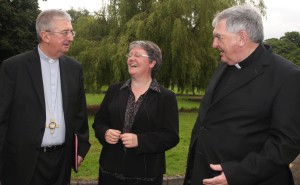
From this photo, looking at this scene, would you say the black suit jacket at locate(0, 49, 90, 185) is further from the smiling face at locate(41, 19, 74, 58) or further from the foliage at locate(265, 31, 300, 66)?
the foliage at locate(265, 31, 300, 66)

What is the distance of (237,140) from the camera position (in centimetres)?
274

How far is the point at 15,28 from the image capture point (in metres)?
17.3

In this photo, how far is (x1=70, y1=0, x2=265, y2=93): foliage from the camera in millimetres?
15070

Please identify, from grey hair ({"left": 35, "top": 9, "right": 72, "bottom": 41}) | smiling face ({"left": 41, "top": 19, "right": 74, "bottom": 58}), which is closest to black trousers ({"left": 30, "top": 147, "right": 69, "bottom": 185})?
smiling face ({"left": 41, "top": 19, "right": 74, "bottom": 58})

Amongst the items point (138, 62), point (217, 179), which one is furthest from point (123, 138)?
point (217, 179)

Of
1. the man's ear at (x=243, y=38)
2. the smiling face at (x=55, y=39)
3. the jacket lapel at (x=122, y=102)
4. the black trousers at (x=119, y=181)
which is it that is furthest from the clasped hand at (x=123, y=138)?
the man's ear at (x=243, y=38)

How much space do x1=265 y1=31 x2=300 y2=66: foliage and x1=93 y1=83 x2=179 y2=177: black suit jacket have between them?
57.4m

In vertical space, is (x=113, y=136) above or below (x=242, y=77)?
below

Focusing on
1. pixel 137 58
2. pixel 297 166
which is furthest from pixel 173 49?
pixel 137 58

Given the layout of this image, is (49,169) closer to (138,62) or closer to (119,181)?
(119,181)

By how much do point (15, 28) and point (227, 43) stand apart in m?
16.2

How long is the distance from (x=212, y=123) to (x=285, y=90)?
618mm

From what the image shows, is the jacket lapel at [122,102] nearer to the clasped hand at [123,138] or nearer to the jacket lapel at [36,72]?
the clasped hand at [123,138]

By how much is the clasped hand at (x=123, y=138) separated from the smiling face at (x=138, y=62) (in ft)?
2.10
